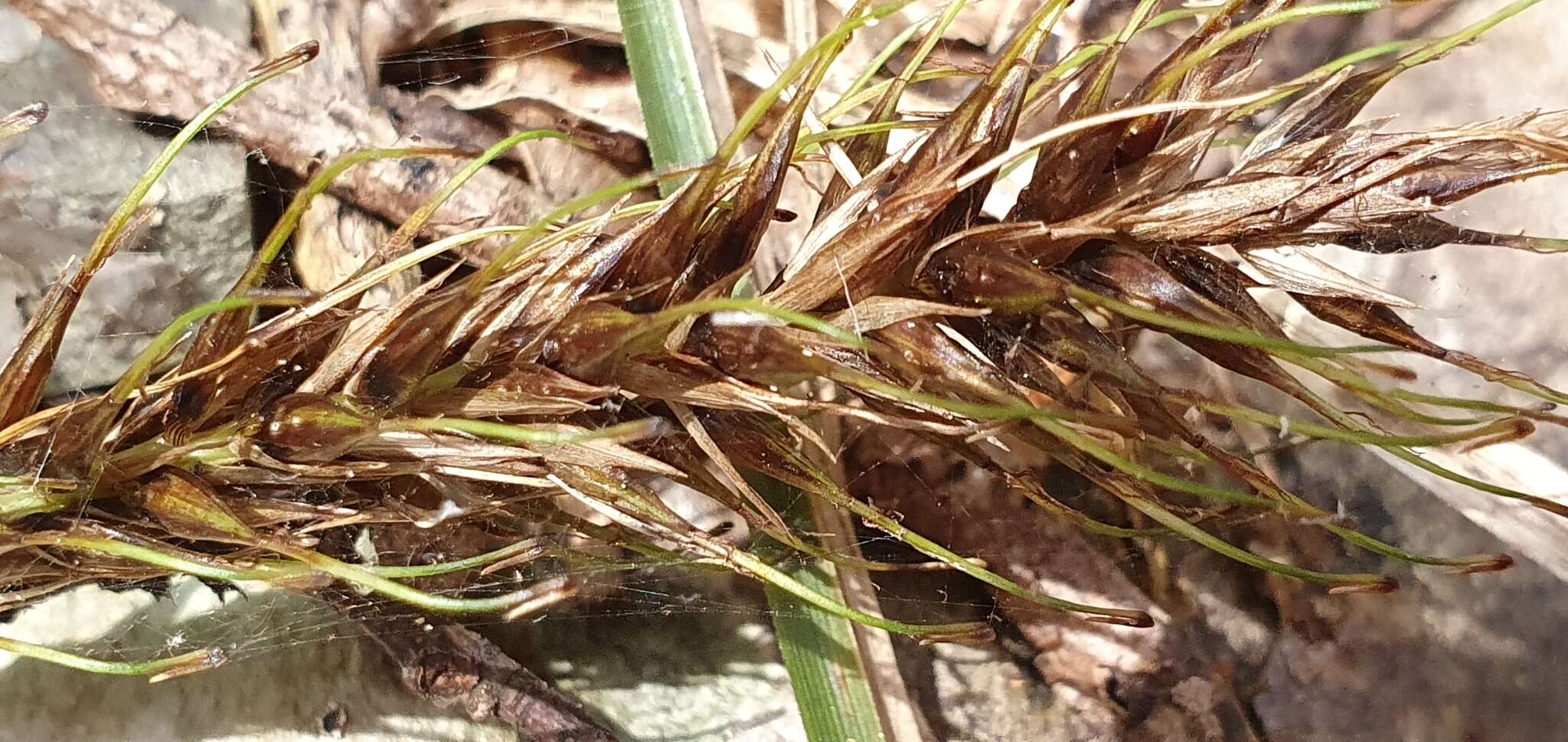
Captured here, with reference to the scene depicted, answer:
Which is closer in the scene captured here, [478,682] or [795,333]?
[795,333]

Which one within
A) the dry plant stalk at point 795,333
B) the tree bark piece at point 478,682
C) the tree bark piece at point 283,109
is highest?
the tree bark piece at point 283,109

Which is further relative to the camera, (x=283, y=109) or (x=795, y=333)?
(x=283, y=109)

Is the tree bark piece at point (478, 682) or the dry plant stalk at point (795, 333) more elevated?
the dry plant stalk at point (795, 333)

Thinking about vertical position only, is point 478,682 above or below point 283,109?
below

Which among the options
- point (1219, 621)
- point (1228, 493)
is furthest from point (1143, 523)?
point (1228, 493)

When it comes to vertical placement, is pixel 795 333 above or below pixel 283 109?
below
